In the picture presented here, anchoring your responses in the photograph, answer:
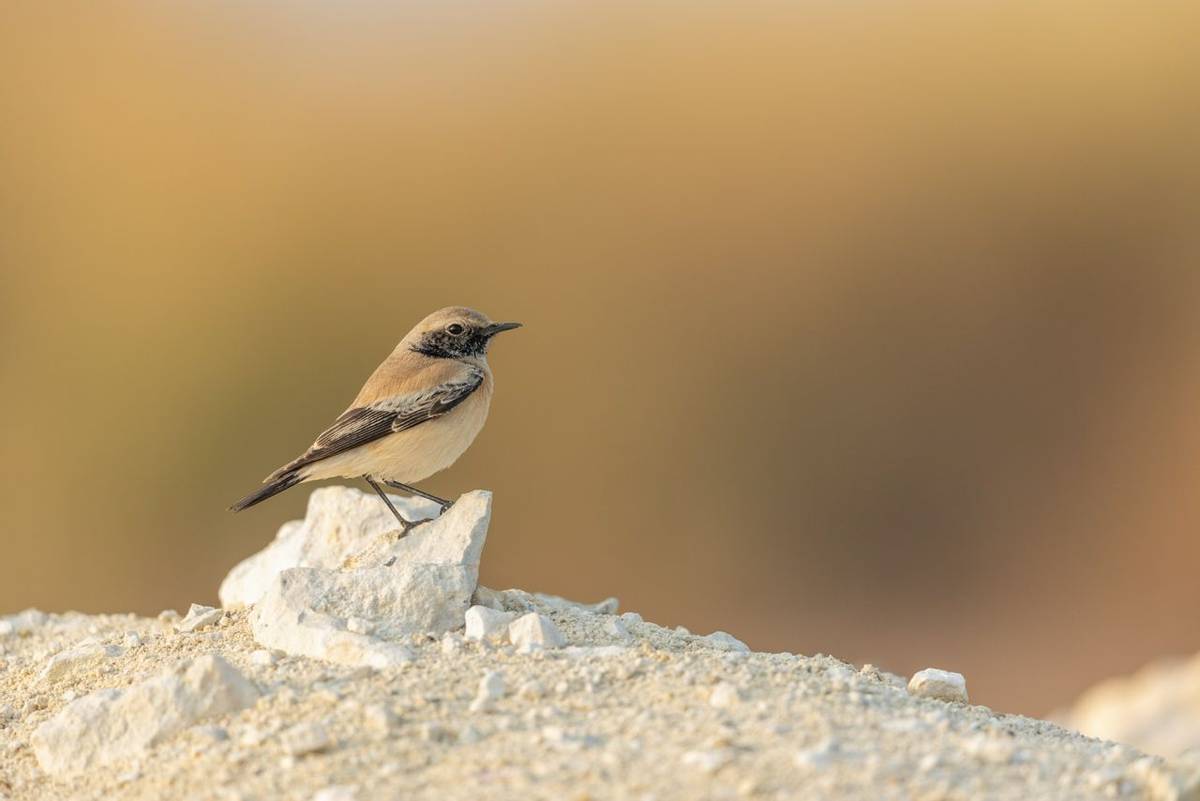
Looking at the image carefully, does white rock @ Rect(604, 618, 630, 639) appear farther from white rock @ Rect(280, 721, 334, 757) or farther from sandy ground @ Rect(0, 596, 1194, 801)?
white rock @ Rect(280, 721, 334, 757)

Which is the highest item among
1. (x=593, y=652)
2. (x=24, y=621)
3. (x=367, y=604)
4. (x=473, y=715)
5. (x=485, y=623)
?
(x=593, y=652)

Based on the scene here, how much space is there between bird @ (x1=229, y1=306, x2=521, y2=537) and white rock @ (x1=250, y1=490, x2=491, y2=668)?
111cm

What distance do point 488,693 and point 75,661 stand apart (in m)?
2.84

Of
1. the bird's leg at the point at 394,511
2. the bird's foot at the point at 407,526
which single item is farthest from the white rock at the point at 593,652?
the bird's leg at the point at 394,511

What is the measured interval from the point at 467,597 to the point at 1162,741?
19.0ft

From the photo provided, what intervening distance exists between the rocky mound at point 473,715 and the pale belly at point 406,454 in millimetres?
804

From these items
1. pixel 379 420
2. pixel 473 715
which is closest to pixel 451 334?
pixel 379 420

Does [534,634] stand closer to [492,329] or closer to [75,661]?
[75,661]

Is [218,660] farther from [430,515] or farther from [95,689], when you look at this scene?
[430,515]

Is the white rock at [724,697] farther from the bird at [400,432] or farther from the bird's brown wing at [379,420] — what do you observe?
the bird's brown wing at [379,420]

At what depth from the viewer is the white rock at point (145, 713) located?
5.01m

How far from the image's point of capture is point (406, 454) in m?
7.56

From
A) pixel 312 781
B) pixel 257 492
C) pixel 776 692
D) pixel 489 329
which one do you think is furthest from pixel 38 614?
pixel 776 692

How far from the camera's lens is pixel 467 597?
610 centimetres
